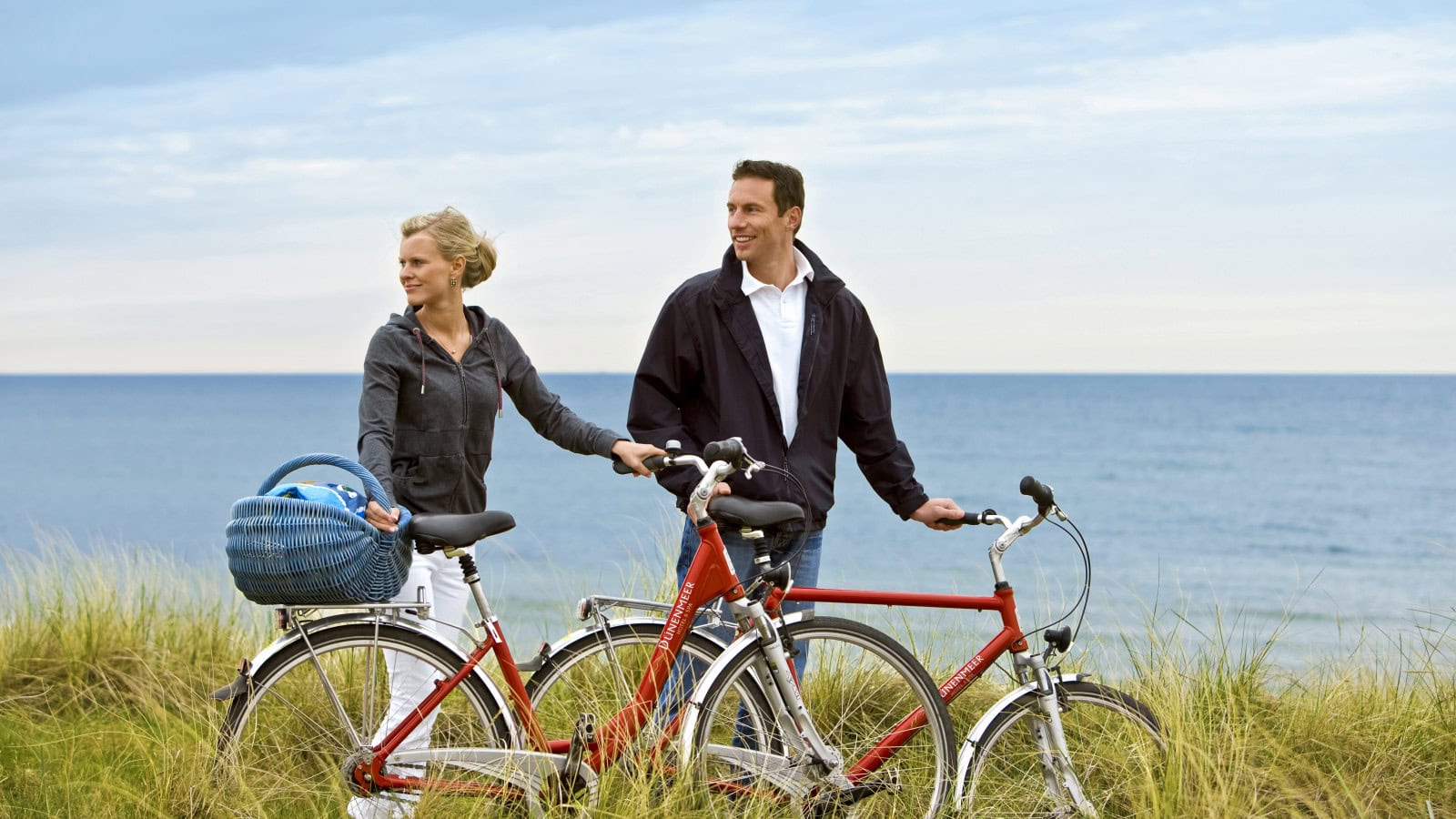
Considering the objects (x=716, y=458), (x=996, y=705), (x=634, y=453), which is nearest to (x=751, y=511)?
(x=716, y=458)

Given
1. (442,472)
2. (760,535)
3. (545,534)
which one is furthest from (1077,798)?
(545,534)

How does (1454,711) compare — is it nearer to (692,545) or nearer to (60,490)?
(692,545)

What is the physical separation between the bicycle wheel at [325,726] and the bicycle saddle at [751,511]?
77 centimetres

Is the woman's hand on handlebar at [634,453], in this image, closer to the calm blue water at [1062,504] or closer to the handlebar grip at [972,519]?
the handlebar grip at [972,519]

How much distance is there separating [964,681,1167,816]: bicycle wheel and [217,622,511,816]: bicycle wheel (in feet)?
4.35

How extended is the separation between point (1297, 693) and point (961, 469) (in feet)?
137

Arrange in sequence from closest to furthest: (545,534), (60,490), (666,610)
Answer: (666,610) < (545,534) < (60,490)

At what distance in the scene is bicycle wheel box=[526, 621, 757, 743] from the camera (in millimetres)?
3533

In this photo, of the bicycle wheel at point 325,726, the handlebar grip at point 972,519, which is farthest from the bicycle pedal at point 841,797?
the bicycle wheel at point 325,726

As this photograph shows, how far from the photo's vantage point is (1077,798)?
A: 3.55 metres

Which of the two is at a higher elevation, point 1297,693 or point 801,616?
point 801,616

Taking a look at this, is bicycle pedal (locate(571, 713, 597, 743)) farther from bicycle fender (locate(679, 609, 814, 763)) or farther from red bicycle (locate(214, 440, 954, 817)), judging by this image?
bicycle fender (locate(679, 609, 814, 763))

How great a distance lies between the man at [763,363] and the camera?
12.8 feet

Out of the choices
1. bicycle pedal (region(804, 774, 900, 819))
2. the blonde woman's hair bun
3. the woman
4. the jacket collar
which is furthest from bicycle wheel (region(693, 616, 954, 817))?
the blonde woman's hair bun
